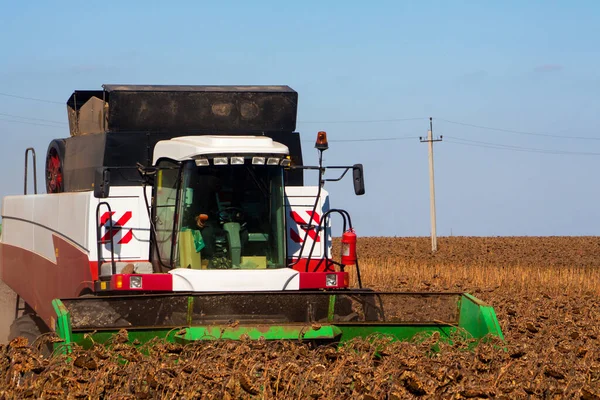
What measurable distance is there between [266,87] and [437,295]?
4278 mm

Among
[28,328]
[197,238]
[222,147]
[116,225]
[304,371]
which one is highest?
[222,147]

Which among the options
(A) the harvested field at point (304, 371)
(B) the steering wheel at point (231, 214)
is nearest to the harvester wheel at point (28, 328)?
(B) the steering wheel at point (231, 214)

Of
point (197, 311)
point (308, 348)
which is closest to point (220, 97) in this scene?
point (197, 311)

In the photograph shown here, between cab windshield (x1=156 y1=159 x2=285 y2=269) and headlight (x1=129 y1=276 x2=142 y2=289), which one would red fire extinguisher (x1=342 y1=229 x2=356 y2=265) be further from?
headlight (x1=129 y1=276 x2=142 y2=289)

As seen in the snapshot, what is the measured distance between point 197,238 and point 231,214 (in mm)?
367

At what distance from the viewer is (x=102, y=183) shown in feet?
27.9

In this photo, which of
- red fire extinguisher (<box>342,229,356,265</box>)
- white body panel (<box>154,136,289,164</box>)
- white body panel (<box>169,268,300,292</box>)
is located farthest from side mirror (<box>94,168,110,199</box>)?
red fire extinguisher (<box>342,229,356,265</box>)

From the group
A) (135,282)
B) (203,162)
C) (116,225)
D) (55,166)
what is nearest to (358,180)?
(203,162)

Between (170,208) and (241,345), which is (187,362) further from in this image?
(170,208)

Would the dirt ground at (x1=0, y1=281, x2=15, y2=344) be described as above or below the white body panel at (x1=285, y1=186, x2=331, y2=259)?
below

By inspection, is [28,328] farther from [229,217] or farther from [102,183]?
[229,217]

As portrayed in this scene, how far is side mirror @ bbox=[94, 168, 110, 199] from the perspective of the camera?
845 centimetres

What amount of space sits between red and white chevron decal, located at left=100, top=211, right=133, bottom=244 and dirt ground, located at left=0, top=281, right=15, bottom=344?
15.6ft

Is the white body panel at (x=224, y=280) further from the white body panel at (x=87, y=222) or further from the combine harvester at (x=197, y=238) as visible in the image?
the white body panel at (x=87, y=222)
